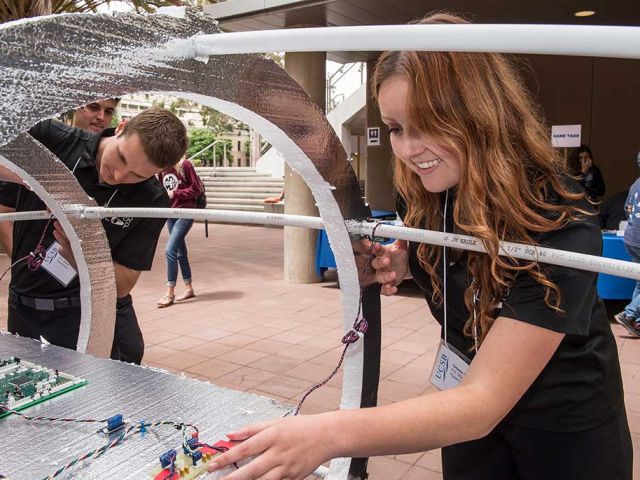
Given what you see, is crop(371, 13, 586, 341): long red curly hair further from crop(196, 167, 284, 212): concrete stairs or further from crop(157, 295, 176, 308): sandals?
crop(196, 167, 284, 212): concrete stairs

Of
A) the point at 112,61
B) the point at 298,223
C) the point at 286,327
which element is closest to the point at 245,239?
the point at 286,327

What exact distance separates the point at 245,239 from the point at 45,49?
9955 millimetres

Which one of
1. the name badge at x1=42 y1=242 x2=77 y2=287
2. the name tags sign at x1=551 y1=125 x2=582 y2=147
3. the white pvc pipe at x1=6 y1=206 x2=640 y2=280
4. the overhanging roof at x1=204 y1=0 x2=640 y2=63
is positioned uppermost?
the overhanging roof at x1=204 y1=0 x2=640 y2=63

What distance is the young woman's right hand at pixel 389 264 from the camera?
4.19ft

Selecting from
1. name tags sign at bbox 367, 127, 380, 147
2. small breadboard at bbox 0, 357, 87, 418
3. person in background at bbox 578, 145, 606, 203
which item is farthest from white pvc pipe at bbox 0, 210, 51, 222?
name tags sign at bbox 367, 127, 380, 147

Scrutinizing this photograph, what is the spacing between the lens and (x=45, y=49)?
2.02 feet

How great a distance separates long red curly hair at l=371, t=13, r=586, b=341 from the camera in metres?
0.92

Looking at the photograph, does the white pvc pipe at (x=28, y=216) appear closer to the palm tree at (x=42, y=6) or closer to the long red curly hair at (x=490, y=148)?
the long red curly hair at (x=490, y=148)

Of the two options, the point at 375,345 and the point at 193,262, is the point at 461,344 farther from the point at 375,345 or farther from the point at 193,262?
A: the point at 193,262

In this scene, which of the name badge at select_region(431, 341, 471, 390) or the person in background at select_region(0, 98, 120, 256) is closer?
the name badge at select_region(431, 341, 471, 390)

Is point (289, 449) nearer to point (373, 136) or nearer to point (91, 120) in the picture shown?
point (91, 120)

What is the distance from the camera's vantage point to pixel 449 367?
1.31 meters

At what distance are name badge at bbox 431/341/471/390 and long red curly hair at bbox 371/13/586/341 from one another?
212 millimetres

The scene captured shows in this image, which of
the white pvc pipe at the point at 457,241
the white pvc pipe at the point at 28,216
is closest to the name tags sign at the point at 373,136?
the white pvc pipe at the point at 28,216
